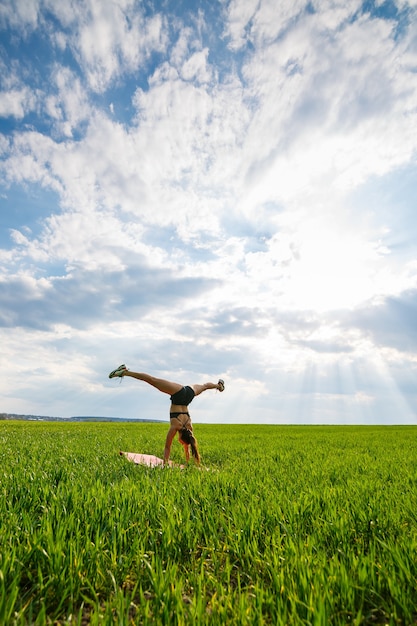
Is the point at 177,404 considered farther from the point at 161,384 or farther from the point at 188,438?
the point at 188,438

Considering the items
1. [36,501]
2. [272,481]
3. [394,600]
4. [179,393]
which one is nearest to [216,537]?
[394,600]

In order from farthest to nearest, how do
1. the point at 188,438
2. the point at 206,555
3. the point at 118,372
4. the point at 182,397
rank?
1. the point at 182,397
2. the point at 188,438
3. the point at 118,372
4. the point at 206,555

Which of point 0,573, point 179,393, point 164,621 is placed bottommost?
point 164,621

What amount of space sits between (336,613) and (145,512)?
236 centimetres

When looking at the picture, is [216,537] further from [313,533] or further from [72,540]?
[72,540]

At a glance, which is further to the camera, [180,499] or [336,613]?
[180,499]

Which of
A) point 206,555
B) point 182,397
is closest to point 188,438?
point 182,397

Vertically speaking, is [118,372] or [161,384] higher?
[118,372]

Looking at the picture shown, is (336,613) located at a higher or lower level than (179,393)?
lower

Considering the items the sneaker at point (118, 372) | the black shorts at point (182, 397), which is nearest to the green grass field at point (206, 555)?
the sneaker at point (118, 372)

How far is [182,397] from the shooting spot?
9227 mm

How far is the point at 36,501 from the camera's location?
4.56 m

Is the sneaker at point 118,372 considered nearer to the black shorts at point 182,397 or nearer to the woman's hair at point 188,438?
the black shorts at point 182,397

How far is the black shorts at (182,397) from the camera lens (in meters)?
9.23
